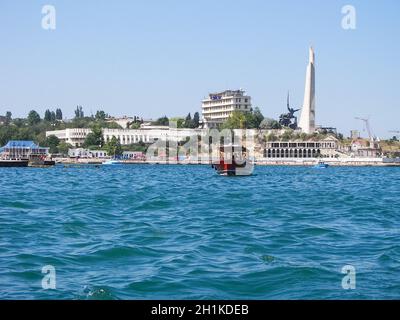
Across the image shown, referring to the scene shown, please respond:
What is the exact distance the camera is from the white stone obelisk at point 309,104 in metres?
139

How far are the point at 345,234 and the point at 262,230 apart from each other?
1840 mm

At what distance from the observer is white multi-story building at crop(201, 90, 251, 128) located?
569 ft

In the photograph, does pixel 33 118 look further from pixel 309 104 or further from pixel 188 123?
pixel 309 104

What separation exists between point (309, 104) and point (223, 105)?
37859mm

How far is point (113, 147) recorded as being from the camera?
143 metres

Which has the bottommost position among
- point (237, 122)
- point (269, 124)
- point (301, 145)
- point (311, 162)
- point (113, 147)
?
point (311, 162)

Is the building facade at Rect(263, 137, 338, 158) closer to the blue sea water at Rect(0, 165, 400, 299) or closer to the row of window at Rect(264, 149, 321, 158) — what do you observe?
the row of window at Rect(264, 149, 321, 158)

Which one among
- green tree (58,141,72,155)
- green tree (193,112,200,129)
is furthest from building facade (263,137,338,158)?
green tree (58,141,72,155)

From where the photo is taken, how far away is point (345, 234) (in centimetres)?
1420

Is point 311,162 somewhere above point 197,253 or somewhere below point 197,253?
below

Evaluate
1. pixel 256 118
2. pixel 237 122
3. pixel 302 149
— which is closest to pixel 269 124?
pixel 256 118

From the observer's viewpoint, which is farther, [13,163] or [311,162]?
[311,162]
